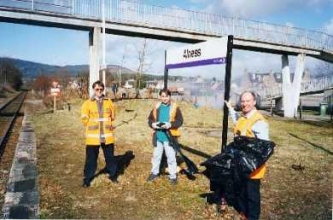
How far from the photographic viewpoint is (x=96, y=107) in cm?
742

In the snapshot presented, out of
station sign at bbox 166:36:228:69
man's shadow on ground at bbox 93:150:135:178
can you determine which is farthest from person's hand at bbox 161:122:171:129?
man's shadow on ground at bbox 93:150:135:178

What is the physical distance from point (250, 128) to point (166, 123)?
8.32ft

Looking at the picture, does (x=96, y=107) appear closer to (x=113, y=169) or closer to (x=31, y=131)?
(x=113, y=169)

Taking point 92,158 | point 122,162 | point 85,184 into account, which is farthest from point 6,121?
point 92,158

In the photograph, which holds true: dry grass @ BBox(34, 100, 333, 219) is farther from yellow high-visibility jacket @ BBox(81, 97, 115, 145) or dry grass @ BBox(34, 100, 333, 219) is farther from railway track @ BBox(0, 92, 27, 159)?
railway track @ BBox(0, 92, 27, 159)

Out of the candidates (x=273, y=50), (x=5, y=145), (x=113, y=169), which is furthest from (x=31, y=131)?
(x=273, y=50)

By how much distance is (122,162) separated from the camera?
10055 millimetres

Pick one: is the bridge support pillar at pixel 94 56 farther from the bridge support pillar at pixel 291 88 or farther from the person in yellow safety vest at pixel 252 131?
the person in yellow safety vest at pixel 252 131

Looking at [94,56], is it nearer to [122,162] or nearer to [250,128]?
[122,162]

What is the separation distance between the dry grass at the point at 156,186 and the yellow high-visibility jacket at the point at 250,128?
110cm

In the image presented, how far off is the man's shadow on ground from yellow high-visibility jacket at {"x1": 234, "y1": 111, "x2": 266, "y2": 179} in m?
3.90

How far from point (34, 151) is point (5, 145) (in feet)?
9.23

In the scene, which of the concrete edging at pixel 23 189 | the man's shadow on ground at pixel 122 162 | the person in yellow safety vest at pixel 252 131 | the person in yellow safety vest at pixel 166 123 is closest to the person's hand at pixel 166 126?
the person in yellow safety vest at pixel 166 123

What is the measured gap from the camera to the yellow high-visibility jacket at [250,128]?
532 centimetres
